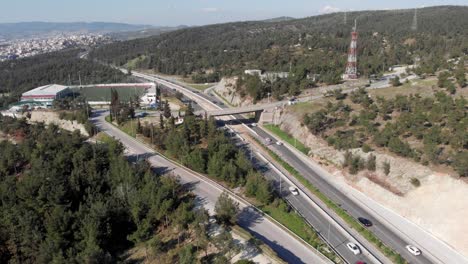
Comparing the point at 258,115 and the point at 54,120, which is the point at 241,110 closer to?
the point at 258,115

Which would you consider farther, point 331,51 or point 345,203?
point 331,51

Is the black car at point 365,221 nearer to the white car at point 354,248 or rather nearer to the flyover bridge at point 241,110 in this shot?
the white car at point 354,248

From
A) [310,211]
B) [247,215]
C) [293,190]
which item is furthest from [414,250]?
[247,215]

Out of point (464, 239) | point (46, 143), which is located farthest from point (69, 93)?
point (464, 239)

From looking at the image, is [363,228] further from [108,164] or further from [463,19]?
[463,19]

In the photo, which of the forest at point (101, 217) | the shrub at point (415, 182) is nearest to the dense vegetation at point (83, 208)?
the forest at point (101, 217)

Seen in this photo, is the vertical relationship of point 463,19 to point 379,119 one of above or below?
above

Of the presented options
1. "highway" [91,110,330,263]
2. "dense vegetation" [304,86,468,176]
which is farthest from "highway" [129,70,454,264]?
"highway" [91,110,330,263]

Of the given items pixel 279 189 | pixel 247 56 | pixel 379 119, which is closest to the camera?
pixel 279 189
